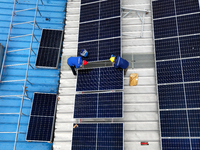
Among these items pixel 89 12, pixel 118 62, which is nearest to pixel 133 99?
pixel 118 62

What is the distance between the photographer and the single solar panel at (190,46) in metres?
8.82

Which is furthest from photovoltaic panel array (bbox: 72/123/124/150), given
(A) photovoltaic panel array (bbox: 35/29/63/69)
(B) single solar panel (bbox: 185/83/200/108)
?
(A) photovoltaic panel array (bbox: 35/29/63/69)

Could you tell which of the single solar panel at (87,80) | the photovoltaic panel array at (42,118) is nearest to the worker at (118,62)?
the single solar panel at (87,80)

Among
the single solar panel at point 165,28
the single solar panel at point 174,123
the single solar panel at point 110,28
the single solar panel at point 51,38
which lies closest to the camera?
the single solar panel at point 174,123

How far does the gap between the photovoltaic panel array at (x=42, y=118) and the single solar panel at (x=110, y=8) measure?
6.08 meters

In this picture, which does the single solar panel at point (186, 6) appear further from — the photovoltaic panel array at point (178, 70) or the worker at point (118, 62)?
the worker at point (118, 62)

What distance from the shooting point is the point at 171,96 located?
851 cm

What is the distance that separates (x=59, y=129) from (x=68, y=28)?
692 centimetres

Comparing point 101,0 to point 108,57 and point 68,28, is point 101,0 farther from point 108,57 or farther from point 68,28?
point 108,57

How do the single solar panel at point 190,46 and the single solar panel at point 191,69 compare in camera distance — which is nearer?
the single solar panel at point 191,69

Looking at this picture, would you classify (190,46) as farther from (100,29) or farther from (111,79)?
(100,29)

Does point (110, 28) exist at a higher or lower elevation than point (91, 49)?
higher

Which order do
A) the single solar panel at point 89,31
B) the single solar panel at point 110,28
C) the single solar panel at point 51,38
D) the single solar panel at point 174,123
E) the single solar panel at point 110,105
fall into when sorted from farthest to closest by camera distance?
1. the single solar panel at point 51,38
2. the single solar panel at point 89,31
3. the single solar panel at point 110,28
4. the single solar panel at point 110,105
5. the single solar panel at point 174,123

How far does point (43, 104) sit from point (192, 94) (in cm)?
830
